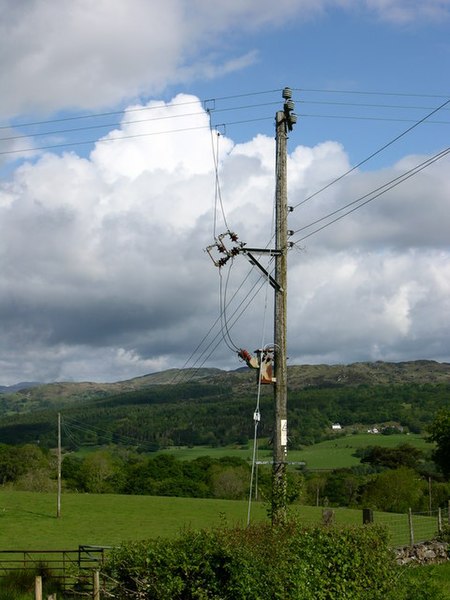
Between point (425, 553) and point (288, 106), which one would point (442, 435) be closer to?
point (425, 553)

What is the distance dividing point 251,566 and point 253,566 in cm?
3

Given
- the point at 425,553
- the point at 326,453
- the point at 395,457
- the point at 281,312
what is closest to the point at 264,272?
the point at 281,312

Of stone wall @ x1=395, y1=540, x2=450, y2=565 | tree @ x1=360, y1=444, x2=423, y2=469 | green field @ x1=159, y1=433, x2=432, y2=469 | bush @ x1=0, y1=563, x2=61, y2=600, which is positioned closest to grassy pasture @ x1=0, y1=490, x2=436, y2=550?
stone wall @ x1=395, y1=540, x2=450, y2=565

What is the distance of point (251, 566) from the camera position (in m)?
13.0

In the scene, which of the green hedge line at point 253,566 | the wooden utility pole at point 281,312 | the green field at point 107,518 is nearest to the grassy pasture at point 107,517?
the green field at point 107,518

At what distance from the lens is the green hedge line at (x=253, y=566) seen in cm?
1302

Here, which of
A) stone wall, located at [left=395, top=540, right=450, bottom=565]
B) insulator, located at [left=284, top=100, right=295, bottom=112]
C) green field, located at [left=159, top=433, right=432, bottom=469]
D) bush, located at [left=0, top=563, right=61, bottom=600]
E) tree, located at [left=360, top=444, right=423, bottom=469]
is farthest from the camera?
green field, located at [left=159, top=433, right=432, bottom=469]

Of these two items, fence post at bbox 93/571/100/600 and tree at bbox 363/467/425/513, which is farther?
tree at bbox 363/467/425/513

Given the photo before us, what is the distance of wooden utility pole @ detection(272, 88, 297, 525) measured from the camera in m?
17.5

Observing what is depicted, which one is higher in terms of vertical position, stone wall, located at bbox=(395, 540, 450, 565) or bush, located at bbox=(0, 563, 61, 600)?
stone wall, located at bbox=(395, 540, 450, 565)

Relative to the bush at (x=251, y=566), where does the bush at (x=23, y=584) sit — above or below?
below

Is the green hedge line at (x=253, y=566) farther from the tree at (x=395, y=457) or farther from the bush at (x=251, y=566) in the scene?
the tree at (x=395, y=457)

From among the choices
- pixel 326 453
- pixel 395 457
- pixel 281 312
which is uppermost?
pixel 281 312

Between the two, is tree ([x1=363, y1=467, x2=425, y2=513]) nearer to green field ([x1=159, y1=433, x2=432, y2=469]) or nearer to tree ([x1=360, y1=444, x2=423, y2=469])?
tree ([x1=360, y1=444, x2=423, y2=469])
